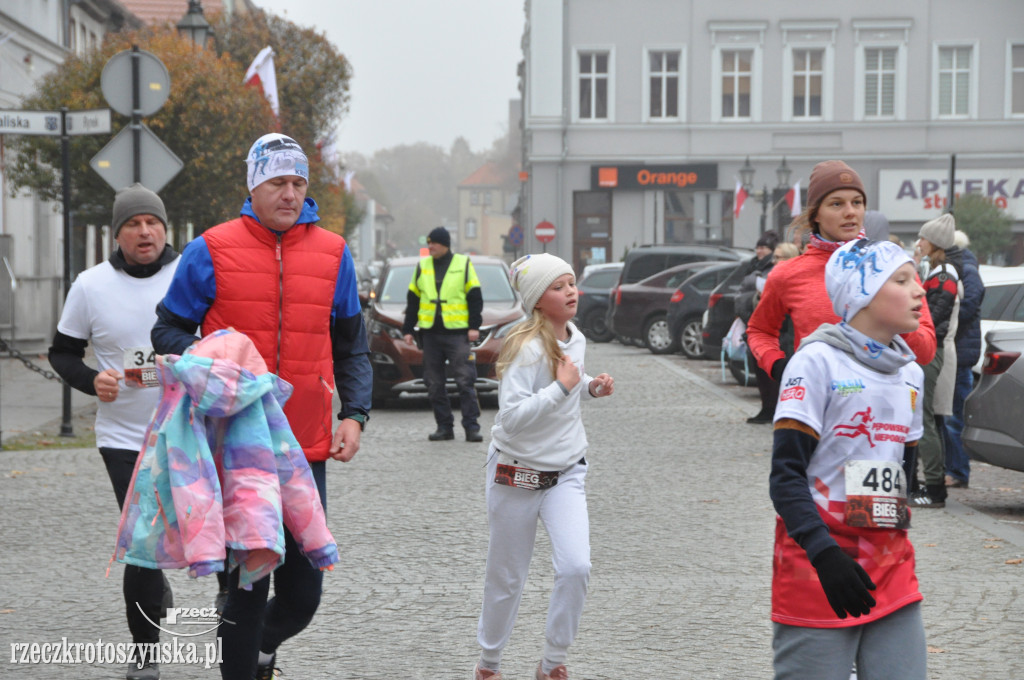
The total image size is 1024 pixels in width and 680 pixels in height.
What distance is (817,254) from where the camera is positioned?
207 inches

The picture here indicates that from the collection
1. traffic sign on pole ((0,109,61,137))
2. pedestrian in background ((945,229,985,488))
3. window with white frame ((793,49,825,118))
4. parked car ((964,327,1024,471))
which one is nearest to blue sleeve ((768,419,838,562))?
parked car ((964,327,1024,471))

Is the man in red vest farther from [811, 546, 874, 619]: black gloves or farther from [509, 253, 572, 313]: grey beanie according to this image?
[811, 546, 874, 619]: black gloves

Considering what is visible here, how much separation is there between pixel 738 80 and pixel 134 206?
141 feet

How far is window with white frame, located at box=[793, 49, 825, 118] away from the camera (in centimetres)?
4628

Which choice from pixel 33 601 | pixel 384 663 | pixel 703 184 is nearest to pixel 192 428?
pixel 384 663

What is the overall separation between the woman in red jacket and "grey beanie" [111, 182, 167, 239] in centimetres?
238

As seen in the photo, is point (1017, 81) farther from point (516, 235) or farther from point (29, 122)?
point (29, 122)

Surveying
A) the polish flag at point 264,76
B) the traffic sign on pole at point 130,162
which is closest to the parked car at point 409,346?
the traffic sign on pole at point 130,162

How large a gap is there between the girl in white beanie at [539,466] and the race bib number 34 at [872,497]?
1512 mm

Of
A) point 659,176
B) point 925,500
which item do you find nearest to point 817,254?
point 925,500

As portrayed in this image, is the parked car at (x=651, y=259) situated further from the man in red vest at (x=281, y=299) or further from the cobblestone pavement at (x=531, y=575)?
the man in red vest at (x=281, y=299)

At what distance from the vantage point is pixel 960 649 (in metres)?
5.38

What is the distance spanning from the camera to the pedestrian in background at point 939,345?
858 cm

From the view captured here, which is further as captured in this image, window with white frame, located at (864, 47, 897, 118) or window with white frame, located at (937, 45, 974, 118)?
window with white frame, located at (864, 47, 897, 118)
